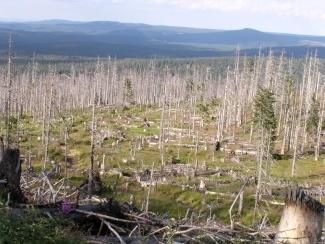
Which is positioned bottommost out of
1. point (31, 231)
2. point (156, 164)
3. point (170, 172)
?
point (156, 164)

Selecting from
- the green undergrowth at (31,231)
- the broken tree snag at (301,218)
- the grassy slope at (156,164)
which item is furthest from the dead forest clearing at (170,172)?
the green undergrowth at (31,231)

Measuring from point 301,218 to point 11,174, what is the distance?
654 cm

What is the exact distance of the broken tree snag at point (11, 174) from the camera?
10648 mm

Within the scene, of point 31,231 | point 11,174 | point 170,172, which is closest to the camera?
point 31,231

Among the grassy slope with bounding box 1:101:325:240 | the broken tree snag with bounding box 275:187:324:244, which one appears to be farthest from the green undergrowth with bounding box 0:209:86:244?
the grassy slope with bounding box 1:101:325:240

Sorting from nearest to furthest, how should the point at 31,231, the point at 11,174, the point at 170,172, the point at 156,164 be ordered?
the point at 31,231, the point at 11,174, the point at 170,172, the point at 156,164

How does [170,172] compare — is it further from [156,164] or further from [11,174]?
[11,174]

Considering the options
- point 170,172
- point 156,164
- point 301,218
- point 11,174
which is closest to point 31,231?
point 301,218

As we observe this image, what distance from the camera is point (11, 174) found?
11.5 m

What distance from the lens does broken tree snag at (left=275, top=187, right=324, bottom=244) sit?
7207mm

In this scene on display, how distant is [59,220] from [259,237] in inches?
111

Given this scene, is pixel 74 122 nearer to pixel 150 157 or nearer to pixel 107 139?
pixel 107 139

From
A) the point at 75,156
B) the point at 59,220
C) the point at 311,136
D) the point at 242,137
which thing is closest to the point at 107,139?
the point at 75,156

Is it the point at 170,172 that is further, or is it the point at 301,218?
the point at 170,172
